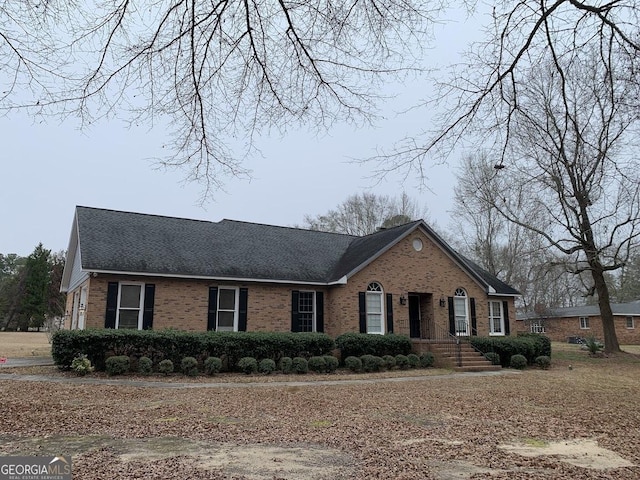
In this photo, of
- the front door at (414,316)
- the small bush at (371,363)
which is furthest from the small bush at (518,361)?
the small bush at (371,363)

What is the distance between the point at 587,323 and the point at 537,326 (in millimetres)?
5556

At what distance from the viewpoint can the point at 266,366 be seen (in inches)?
611

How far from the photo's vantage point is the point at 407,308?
2136 cm

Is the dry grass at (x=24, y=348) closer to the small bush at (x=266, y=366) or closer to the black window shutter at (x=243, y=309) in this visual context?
the black window shutter at (x=243, y=309)

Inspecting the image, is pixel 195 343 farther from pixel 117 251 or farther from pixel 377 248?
pixel 377 248

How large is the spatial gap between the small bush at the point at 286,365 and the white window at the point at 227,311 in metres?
3.38

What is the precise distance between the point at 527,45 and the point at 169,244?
54.2 ft

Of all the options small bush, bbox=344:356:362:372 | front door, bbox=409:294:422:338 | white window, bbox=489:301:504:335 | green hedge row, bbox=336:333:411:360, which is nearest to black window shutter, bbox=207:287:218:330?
green hedge row, bbox=336:333:411:360

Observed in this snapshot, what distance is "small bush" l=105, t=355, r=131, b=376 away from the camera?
13688mm

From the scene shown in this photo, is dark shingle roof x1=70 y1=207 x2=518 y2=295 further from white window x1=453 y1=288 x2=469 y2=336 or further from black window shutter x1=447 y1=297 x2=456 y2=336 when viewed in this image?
black window shutter x1=447 y1=297 x2=456 y2=336

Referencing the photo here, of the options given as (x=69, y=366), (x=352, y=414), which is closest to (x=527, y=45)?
(x=352, y=414)

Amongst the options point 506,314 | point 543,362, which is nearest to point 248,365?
point 543,362

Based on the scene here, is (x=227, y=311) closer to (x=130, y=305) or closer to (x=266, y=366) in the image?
(x=130, y=305)

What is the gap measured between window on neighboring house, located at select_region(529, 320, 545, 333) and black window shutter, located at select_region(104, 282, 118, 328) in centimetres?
4003
